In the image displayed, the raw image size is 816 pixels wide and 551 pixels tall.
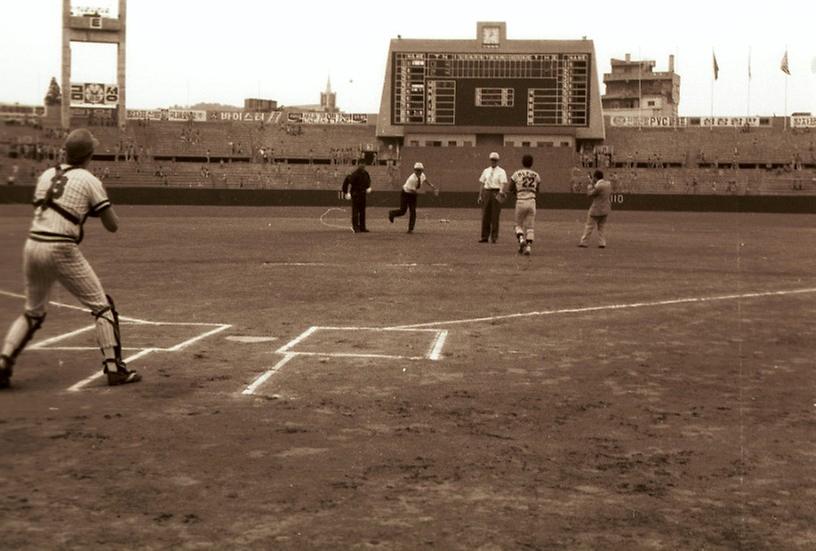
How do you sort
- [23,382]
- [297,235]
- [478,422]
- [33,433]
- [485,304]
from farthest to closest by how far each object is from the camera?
[297,235] → [485,304] → [23,382] → [478,422] → [33,433]

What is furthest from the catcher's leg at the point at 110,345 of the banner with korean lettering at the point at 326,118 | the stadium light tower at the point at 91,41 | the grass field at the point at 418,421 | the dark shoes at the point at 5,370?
A: the banner with korean lettering at the point at 326,118

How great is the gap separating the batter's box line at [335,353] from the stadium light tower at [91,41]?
5460 cm

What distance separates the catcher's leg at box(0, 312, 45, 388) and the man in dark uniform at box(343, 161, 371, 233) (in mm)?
18510

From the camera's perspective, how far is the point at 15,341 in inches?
284

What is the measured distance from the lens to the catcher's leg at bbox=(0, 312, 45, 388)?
23.6ft

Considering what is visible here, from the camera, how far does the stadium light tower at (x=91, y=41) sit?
198 ft

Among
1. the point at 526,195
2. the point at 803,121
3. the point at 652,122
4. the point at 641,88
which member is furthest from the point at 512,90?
the point at 641,88

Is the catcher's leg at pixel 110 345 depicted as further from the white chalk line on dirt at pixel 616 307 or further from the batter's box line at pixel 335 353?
the white chalk line on dirt at pixel 616 307

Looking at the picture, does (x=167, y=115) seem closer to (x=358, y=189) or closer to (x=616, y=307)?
(x=358, y=189)

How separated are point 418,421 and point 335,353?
258 centimetres

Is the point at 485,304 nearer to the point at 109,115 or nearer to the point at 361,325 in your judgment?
the point at 361,325

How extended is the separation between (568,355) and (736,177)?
55.6 m

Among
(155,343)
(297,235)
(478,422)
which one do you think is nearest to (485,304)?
(155,343)

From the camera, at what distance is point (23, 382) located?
7402 mm
